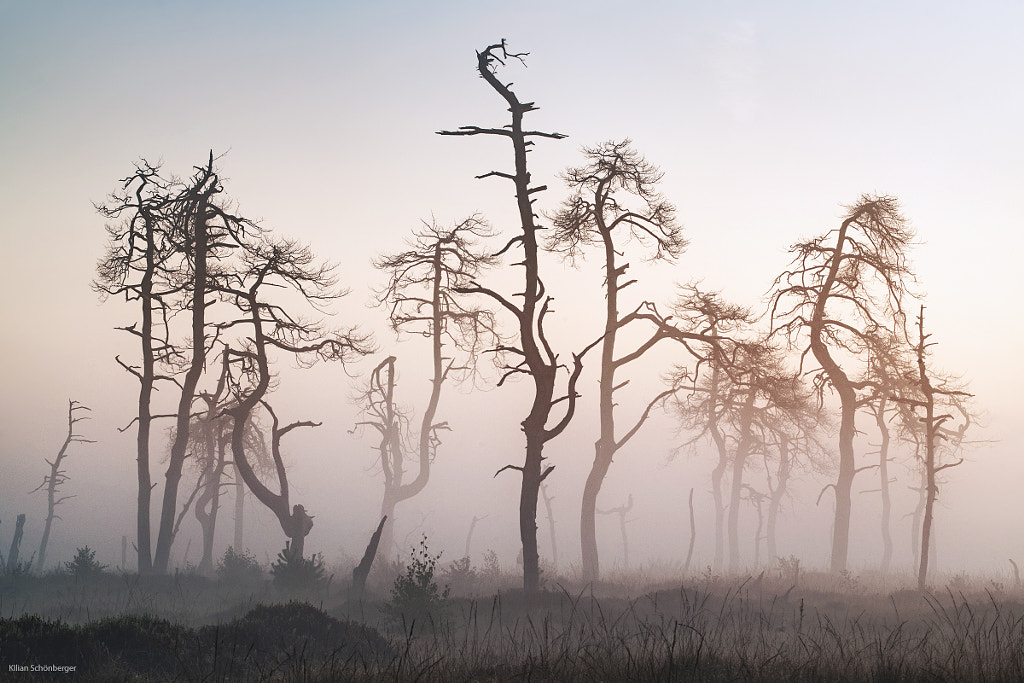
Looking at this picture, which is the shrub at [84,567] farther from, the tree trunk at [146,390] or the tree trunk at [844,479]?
the tree trunk at [844,479]

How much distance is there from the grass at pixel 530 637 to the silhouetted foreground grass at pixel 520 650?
3 cm

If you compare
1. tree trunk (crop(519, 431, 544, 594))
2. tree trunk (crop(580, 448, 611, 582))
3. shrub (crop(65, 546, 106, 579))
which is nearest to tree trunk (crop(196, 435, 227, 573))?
shrub (crop(65, 546, 106, 579))

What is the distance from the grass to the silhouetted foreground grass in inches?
1.2

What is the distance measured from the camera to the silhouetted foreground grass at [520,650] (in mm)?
6348

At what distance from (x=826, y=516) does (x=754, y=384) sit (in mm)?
87211

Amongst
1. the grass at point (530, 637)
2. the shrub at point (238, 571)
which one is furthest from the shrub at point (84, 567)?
the shrub at point (238, 571)

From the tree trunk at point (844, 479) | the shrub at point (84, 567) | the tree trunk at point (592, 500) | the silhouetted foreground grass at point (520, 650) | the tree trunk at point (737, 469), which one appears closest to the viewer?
the silhouetted foreground grass at point (520, 650)

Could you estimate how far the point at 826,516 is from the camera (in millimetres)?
95938

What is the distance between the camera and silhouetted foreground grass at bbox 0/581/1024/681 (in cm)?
635

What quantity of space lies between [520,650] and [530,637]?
3.81 ft


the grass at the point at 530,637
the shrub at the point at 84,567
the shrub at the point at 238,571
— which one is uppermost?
the grass at the point at 530,637

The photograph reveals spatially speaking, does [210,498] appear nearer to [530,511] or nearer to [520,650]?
[530,511]

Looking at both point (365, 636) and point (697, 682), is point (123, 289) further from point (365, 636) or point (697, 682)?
point (697, 682)

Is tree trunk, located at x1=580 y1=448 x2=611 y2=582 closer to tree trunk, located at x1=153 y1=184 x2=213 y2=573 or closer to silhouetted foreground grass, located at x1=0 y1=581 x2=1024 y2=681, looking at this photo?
silhouetted foreground grass, located at x1=0 y1=581 x2=1024 y2=681
